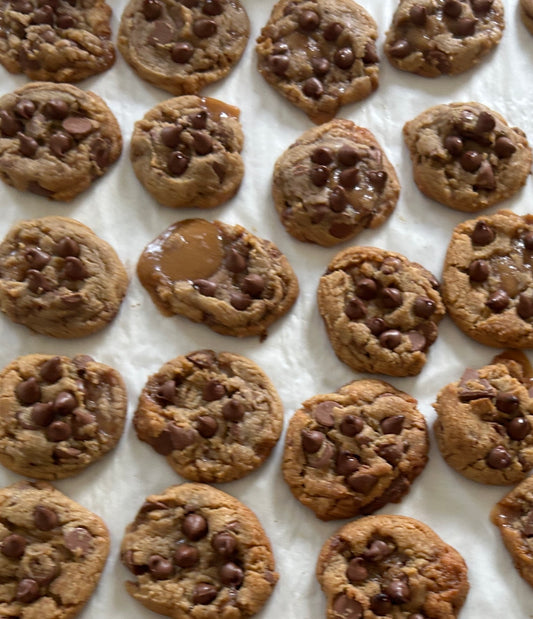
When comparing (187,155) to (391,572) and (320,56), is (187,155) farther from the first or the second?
(391,572)

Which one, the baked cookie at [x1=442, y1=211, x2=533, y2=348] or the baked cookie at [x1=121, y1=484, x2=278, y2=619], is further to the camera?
the baked cookie at [x1=442, y1=211, x2=533, y2=348]

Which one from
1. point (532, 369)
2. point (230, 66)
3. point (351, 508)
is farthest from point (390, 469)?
point (230, 66)

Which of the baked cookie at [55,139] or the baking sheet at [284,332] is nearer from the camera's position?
the baking sheet at [284,332]

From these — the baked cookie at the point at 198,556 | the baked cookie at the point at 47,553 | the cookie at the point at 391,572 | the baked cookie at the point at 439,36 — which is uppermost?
the baked cookie at the point at 439,36

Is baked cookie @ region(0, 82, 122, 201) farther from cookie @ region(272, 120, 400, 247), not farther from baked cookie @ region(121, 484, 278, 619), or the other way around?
baked cookie @ region(121, 484, 278, 619)

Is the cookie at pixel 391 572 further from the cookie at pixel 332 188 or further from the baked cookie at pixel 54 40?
the baked cookie at pixel 54 40

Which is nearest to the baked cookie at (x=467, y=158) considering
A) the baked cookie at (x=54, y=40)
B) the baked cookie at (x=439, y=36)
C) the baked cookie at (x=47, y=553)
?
the baked cookie at (x=439, y=36)

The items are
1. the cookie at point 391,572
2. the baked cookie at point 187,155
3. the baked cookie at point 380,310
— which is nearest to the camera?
the cookie at point 391,572

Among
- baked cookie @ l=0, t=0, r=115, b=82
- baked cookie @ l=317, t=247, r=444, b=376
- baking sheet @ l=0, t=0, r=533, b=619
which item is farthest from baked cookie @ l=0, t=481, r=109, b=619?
baked cookie @ l=0, t=0, r=115, b=82
